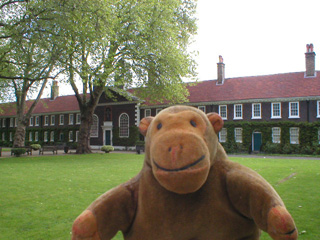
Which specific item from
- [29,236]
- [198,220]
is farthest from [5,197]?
[198,220]

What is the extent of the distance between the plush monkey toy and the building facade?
23292 mm

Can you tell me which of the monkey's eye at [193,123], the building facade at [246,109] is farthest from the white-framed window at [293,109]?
the monkey's eye at [193,123]

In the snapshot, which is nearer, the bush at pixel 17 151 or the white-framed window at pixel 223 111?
the bush at pixel 17 151

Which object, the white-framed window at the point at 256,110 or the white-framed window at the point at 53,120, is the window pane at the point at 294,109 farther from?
the white-framed window at the point at 53,120

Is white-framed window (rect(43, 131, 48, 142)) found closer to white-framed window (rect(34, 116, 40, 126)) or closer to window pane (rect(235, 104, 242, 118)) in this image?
white-framed window (rect(34, 116, 40, 126))

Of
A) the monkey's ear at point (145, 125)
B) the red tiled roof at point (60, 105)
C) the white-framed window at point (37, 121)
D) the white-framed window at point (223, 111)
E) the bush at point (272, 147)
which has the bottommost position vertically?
the bush at point (272, 147)

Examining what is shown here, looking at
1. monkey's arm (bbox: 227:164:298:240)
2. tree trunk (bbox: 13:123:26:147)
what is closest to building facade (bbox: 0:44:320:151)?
tree trunk (bbox: 13:123:26:147)

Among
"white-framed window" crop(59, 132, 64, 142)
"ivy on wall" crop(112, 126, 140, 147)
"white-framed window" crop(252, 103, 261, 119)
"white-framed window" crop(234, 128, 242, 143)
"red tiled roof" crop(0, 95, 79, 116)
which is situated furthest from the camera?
"red tiled roof" crop(0, 95, 79, 116)

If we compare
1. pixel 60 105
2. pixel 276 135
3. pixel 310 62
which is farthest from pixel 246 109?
pixel 60 105

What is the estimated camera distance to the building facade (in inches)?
1124

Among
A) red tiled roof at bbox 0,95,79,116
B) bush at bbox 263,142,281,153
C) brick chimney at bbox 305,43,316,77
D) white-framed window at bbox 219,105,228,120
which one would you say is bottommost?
bush at bbox 263,142,281,153

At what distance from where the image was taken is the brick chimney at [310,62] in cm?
2928

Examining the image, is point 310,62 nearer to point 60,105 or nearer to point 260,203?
point 260,203

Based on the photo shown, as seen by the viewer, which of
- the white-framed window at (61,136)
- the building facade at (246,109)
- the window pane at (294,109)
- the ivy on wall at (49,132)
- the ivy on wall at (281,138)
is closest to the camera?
the ivy on wall at (281,138)
